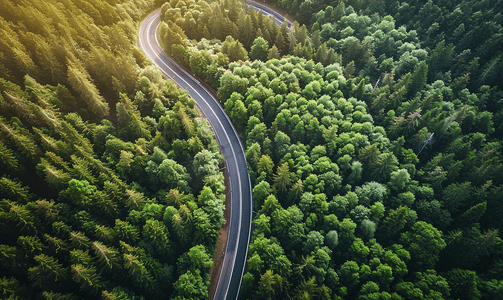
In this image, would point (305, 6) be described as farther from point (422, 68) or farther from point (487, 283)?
point (487, 283)

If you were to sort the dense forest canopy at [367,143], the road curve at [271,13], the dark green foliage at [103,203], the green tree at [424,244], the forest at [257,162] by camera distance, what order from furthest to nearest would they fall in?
A: the road curve at [271,13] < the green tree at [424,244] < the dense forest canopy at [367,143] < the forest at [257,162] < the dark green foliage at [103,203]

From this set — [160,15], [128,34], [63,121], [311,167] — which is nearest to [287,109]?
[311,167]

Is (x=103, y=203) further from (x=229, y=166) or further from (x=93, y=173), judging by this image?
(x=229, y=166)

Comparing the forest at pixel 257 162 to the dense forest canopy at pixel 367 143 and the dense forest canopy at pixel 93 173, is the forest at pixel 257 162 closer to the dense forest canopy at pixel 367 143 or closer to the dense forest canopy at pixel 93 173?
the dense forest canopy at pixel 93 173

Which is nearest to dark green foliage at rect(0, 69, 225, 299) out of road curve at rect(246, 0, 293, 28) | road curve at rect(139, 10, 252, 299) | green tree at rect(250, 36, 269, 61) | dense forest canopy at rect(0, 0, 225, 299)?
dense forest canopy at rect(0, 0, 225, 299)

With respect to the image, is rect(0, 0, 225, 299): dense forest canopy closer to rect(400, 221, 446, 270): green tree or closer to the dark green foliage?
the dark green foliage

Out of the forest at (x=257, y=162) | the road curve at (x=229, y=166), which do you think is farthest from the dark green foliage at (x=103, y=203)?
the road curve at (x=229, y=166)

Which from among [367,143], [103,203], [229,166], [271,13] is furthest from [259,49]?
[103,203]

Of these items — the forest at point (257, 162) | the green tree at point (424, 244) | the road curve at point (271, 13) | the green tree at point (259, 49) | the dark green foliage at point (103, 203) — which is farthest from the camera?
the road curve at point (271, 13)

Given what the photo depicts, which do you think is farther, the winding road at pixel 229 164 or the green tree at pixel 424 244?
the winding road at pixel 229 164
